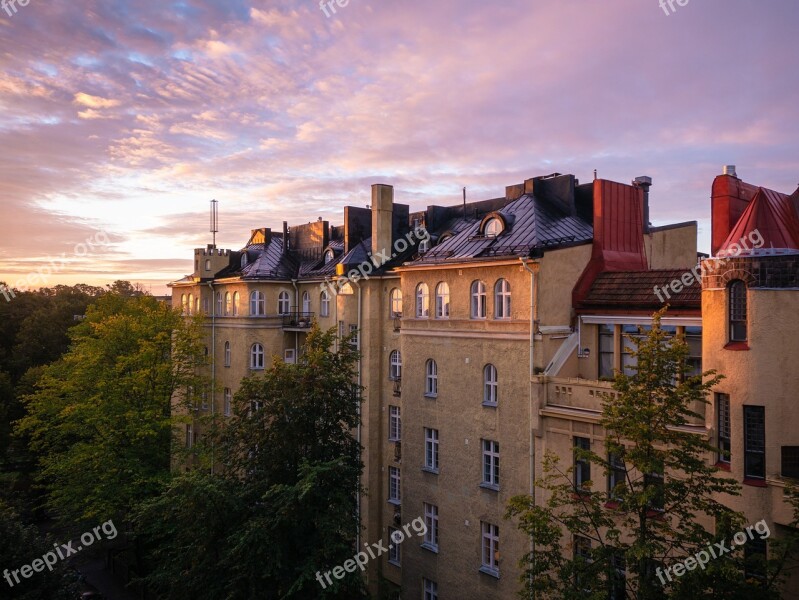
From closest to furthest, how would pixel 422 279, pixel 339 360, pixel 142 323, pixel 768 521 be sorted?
pixel 768 521, pixel 339 360, pixel 422 279, pixel 142 323

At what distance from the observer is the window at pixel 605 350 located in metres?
21.9

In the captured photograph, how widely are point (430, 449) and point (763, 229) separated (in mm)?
15766

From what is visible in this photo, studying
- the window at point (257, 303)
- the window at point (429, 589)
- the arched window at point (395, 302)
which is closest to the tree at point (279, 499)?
the window at point (429, 589)

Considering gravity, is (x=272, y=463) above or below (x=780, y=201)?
below

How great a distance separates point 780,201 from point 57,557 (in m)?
27.0

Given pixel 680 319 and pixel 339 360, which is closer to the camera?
pixel 680 319

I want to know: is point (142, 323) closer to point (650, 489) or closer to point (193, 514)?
point (193, 514)

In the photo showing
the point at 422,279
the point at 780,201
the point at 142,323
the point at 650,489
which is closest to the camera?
the point at 650,489

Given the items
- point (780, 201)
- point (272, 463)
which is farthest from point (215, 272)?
point (780, 201)

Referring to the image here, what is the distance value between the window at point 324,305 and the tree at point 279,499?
13.0m

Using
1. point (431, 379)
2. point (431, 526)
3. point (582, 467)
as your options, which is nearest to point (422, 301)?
point (431, 379)

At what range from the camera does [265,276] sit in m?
38.1

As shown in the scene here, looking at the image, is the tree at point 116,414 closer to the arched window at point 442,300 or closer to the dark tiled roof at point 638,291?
the arched window at point 442,300

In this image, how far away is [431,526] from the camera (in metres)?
25.5
